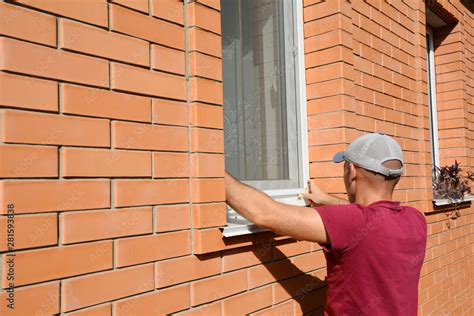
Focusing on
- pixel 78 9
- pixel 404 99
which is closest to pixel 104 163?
pixel 78 9

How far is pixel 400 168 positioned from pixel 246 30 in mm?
1269

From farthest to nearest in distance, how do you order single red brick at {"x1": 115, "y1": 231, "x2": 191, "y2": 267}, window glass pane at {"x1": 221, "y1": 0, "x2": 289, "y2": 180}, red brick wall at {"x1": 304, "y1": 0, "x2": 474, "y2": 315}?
red brick wall at {"x1": 304, "y1": 0, "x2": 474, "y2": 315} < window glass pane at {"x1": 221, "y1": 0, "x2": 289, "y2": 180} < single red brick at {"x1": 115, "y1": 231, "x2": 191, "y2": 267}

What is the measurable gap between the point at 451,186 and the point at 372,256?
296cm

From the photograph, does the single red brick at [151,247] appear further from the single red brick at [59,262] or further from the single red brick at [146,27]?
the single red brick at [146,27]

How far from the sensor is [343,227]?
190cm

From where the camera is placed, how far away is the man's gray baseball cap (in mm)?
2078

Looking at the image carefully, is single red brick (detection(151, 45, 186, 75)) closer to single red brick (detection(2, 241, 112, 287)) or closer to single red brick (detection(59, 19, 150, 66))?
single red brick (detection(59, 19, 150, 66))

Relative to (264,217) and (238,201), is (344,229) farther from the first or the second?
(238,201)

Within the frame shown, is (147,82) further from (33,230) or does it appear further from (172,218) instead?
(33,230)

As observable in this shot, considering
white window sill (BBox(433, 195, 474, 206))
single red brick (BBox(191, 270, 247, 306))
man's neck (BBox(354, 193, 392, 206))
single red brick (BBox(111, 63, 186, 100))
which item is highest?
single red brick (BBox(111, 63, 186, 100))

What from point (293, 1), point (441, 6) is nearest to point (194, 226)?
point (293, 1)

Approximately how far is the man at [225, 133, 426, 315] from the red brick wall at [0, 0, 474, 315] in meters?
0.27

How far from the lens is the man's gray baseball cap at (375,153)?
2.08 metres

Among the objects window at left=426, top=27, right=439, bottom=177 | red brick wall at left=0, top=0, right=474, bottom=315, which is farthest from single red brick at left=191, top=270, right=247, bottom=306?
window at left=426, top=27, right=439, bottom=177
